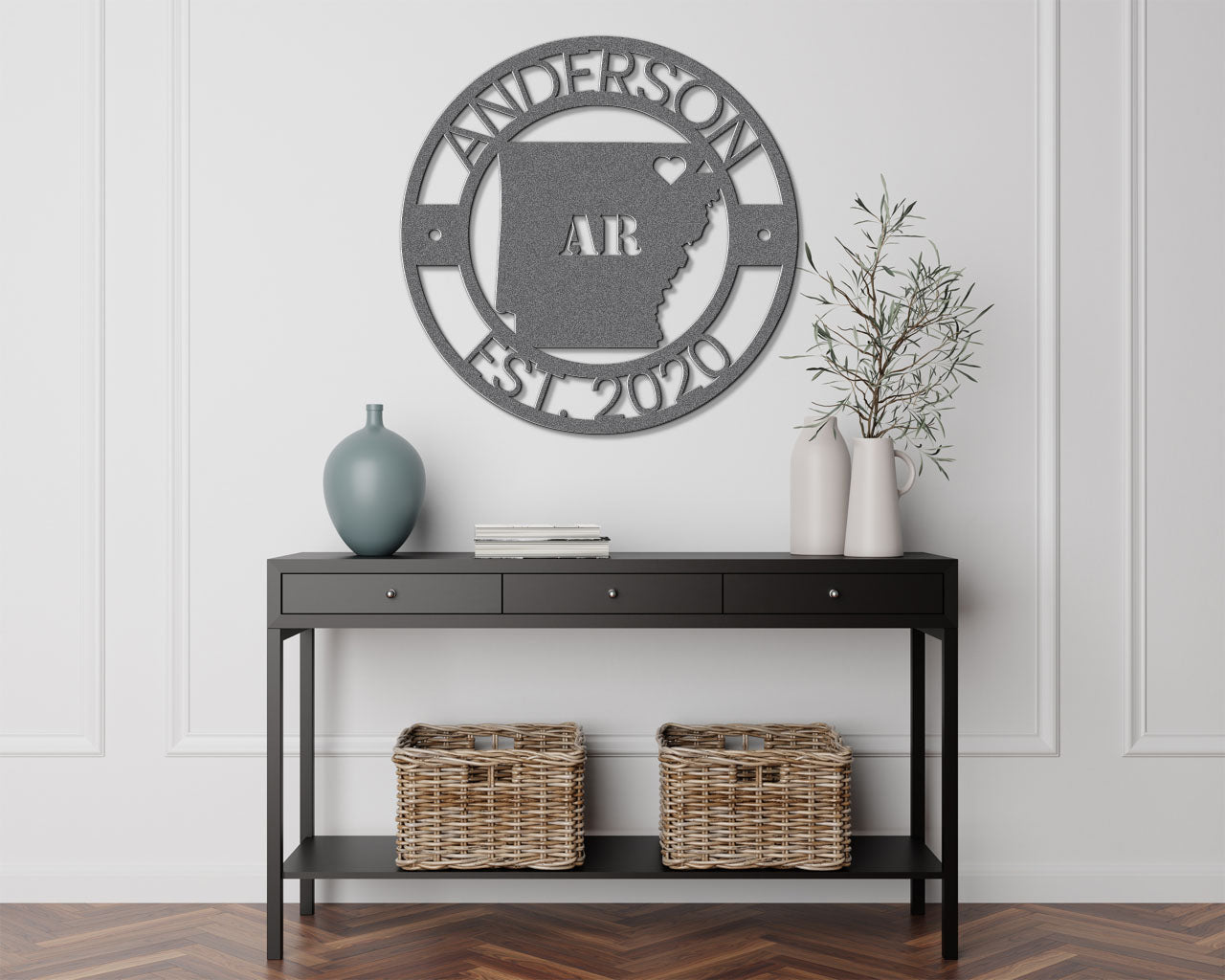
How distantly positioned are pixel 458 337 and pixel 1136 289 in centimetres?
168

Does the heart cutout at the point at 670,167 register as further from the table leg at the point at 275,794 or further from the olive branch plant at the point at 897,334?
the table leg at the point at 275,794

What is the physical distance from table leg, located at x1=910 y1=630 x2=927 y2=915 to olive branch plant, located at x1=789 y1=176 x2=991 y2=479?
0.46 m

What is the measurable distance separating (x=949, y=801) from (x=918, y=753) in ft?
0.81

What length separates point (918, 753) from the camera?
2.29 metres

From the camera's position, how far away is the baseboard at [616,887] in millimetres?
2328

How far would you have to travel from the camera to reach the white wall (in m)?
2.38

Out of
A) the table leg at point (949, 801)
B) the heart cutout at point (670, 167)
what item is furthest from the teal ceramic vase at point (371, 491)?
the table leg at point (949, 801)

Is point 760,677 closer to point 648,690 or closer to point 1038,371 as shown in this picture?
point 648,690

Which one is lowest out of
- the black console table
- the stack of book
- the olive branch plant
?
the black console table

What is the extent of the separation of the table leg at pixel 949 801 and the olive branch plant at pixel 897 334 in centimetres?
54

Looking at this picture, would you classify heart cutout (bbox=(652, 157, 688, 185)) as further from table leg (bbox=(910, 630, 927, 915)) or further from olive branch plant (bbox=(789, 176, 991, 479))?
table leg (bbox=(910, 630, 927, 915))

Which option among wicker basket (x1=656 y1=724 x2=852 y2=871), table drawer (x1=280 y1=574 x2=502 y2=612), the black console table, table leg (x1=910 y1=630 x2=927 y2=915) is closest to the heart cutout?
the black console table

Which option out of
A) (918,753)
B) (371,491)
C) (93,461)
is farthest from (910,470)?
(93,461)

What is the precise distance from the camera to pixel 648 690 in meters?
2.39
